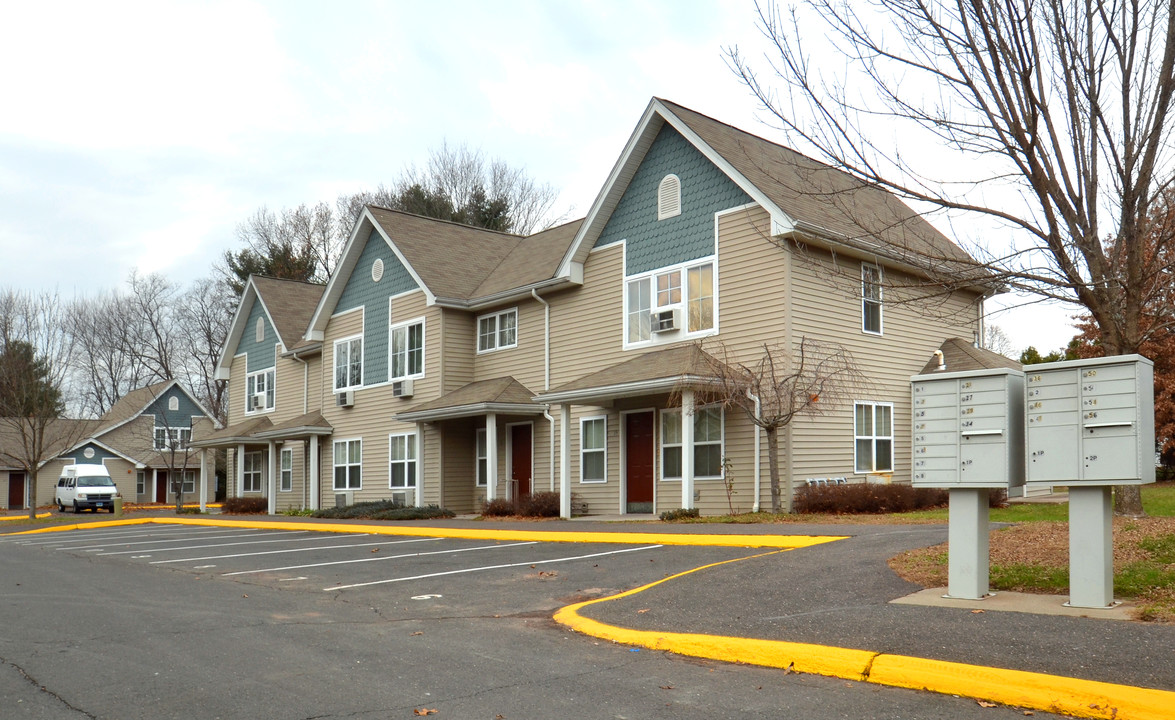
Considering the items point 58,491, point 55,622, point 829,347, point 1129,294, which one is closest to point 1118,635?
point 1129,294

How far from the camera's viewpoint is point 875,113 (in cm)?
934

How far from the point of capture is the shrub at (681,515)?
1870 cm

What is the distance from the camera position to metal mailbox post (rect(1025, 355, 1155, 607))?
7602 mm

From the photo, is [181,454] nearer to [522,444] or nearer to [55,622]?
[522,444]

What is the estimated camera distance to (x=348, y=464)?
30.8 m

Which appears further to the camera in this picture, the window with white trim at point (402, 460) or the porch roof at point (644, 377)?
the window with white trim at point (402, 460)

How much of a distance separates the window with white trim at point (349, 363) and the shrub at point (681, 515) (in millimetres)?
14305

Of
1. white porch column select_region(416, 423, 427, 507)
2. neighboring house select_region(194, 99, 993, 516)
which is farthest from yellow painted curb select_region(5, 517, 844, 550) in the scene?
neighboring house select_region(194, 99, 993, 516)

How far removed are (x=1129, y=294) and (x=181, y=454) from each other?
186ft

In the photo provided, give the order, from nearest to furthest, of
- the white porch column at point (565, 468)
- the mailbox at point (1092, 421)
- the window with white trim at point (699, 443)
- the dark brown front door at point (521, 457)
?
1. the mailbox at point (1092, 421)
2. the window with white trim at point (699, 443)
3. the white porch column at point (565, 468)
4. the dark brown front door at point (521, 457)

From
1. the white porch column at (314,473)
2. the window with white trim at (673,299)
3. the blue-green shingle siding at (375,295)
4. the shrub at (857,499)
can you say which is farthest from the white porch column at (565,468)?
the white porch column at (314,473)

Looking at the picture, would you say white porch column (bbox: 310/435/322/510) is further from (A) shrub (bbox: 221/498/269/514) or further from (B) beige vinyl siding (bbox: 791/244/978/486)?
(B) beige vinyl siding (bbox: 791/244/978/486)

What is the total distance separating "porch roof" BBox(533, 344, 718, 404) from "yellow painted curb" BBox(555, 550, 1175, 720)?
10630 mm

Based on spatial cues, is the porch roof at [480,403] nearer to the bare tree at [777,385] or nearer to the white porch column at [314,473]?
the bare tree at [777,385]
